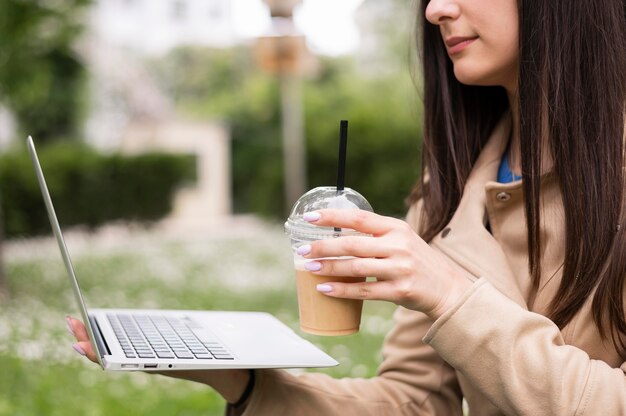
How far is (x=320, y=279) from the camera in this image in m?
1.57

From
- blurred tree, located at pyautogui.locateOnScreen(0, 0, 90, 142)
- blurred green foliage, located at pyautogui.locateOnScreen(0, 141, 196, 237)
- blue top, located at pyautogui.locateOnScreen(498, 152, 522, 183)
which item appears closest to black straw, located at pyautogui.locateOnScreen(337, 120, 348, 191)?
blue top, located at pyautogui.locateOnScreen(498, 152, 522, 183)

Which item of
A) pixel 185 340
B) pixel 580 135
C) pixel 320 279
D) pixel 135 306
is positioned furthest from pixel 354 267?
pixel 135 306

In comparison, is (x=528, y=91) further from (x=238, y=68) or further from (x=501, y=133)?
(x=238, y=68)

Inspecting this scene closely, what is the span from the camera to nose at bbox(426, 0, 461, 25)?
1.79 metres

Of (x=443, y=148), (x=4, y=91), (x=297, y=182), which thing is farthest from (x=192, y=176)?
(x=443, y=148)

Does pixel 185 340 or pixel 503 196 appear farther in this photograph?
pixel 503 196

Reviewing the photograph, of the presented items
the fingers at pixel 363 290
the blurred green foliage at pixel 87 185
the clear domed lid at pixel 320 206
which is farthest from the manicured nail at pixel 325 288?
the blurred green foliage at pixel 87 185

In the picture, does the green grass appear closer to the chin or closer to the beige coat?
the beige coat

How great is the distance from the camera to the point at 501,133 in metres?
2.12

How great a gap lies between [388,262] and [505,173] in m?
0.79

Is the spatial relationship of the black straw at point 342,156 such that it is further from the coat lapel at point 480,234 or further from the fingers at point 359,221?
the coat lapel at point 480,234

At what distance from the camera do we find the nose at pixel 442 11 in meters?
1.79

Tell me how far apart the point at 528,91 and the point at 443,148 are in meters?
0.42

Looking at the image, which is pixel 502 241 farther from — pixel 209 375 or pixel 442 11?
pixel 209 375
